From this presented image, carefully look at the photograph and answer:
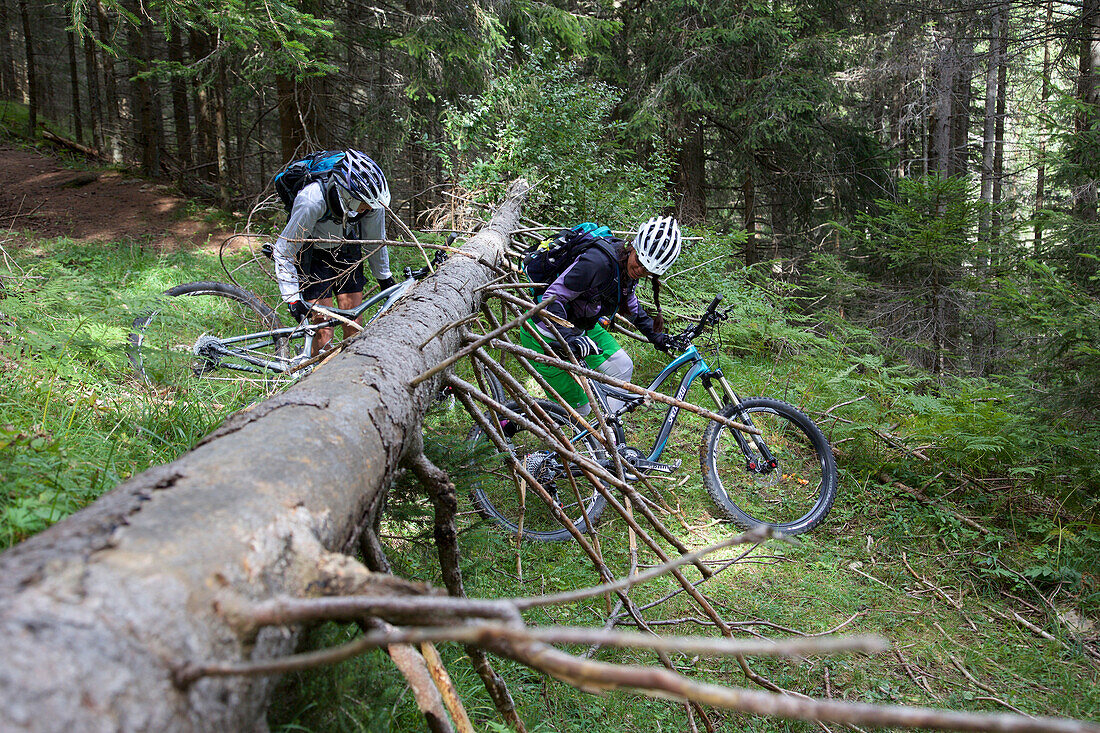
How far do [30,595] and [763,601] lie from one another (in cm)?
415

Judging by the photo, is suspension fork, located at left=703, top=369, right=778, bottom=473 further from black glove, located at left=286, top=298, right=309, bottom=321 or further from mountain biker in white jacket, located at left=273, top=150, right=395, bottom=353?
black glove, located at left=286, top=298, right=309, bottom=321

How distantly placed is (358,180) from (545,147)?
13.8 feet

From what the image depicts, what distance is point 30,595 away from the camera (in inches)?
30.5

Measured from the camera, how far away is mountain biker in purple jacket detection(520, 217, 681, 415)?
4395 mm

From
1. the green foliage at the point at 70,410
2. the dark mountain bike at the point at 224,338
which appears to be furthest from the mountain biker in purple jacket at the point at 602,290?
the green foliage at the point at 70,410

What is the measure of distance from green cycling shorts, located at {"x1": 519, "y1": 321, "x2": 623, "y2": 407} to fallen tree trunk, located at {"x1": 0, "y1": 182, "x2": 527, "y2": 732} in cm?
333

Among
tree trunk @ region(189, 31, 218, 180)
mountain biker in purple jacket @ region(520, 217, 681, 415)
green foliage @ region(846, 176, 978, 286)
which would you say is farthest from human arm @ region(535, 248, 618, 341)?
tree trunk @ region(189, 31, 218, 180)

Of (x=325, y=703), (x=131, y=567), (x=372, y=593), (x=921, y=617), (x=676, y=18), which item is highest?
(x=676, y=18)

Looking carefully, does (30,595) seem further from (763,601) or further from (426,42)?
(426,42)

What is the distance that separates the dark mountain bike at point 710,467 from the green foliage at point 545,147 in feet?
11.5

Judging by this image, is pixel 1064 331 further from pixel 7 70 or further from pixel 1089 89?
pixel 7 70

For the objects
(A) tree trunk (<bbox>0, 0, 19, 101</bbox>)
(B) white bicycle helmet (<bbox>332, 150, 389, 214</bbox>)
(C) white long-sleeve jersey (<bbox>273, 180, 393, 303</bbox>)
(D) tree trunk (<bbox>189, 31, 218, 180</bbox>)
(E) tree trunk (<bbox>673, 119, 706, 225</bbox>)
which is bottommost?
(C) white long-sleeve jersey (<bbox>273, 180, 393, 303</bbox>)

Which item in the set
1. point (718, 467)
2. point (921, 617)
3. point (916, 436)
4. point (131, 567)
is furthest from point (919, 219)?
point (131, 567)

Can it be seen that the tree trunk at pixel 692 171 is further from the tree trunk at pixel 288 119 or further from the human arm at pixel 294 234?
the human arm at pixel 294 234
